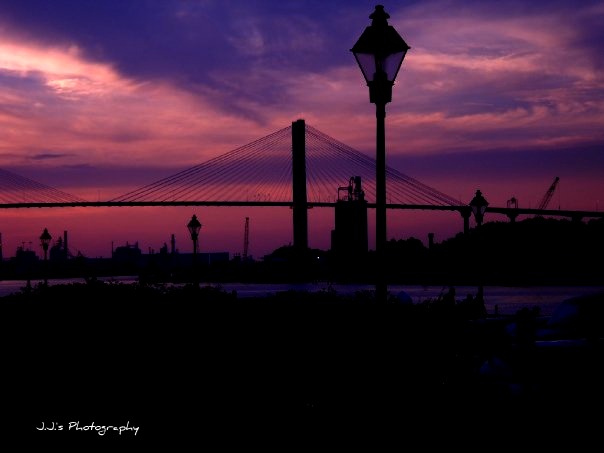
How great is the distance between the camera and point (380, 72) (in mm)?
10031

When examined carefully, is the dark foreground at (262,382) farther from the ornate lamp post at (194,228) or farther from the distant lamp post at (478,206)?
the ornate lamp post at (194,228)

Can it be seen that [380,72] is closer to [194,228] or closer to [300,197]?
[194,228]

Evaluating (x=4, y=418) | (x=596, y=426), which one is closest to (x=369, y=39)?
(x=596, y=426)

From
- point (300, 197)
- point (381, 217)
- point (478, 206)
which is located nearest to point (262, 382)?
point (381, 217)

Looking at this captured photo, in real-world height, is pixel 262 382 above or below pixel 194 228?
below

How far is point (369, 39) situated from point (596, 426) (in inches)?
189

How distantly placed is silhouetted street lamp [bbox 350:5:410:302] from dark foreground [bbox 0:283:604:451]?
2.67 feet

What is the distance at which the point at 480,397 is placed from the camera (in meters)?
10.2

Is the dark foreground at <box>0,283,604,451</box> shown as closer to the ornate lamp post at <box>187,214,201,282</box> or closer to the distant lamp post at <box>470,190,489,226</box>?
the distant lamp post at <box>470,190,489,226</box>

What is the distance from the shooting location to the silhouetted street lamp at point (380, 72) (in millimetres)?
9844

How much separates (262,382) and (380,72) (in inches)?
145

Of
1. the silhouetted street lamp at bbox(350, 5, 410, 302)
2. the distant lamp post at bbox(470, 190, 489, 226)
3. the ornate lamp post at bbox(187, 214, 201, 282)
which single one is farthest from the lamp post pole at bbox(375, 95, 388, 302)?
the ornate lamp post at bbox(187, 214, 201, 282)

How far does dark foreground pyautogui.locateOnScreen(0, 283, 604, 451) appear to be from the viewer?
348 inches

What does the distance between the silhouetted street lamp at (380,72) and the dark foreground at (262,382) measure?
81cm
